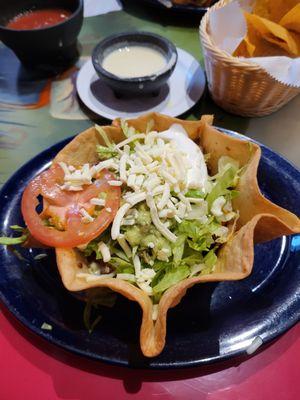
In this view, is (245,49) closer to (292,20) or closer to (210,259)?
(292,20)

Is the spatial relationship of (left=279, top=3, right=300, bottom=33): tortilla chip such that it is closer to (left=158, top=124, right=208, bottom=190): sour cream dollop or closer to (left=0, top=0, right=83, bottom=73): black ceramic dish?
(left=158, top=124, right=208, bottom=190): sour cream dollop

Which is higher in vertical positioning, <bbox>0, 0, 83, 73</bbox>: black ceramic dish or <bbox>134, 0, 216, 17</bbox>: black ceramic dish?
<bbox>134, 0, 216, 17</bbox>: black ceramic dish

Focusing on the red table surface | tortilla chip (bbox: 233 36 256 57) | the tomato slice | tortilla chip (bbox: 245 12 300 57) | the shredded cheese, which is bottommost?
the red table surface

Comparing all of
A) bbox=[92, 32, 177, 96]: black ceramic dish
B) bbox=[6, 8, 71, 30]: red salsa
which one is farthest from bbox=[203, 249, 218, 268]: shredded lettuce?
bbox=[6, 8, 71, 30]: red salsa

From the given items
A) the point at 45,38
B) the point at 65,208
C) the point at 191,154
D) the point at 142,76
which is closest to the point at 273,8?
the point at 142,76

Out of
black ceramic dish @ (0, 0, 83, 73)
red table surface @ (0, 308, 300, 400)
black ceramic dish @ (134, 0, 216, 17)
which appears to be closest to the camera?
red table surface @ (0, 308, 300, 400)

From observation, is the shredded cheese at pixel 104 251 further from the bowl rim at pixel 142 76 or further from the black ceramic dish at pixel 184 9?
the black ceramic dish at pixel 184 9

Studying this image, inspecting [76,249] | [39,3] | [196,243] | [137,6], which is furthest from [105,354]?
[137,6]

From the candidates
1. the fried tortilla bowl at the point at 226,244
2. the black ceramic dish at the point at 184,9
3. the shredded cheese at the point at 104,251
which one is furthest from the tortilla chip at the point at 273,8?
the shredded cheese at the point at 104,251
